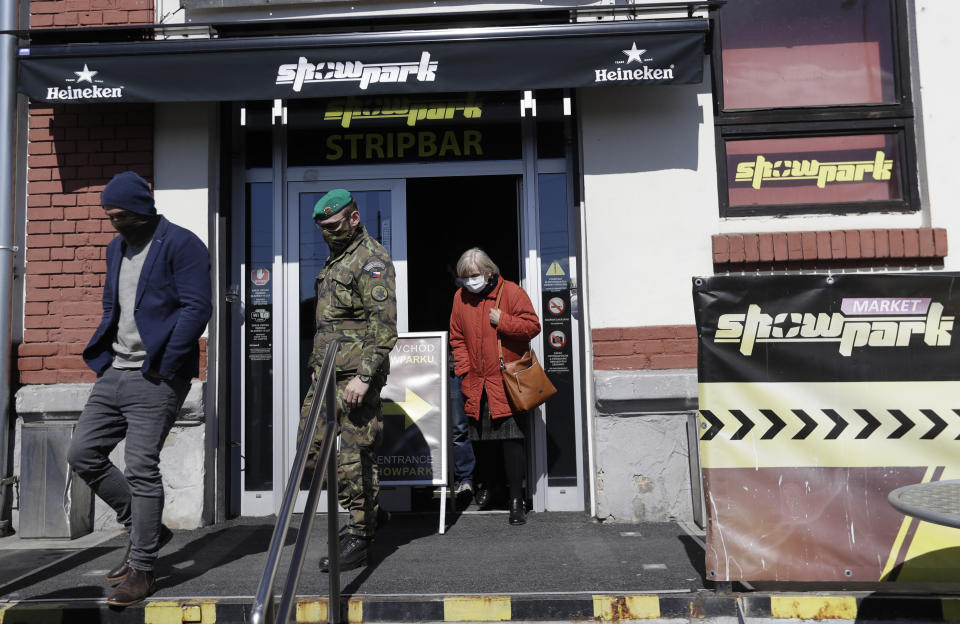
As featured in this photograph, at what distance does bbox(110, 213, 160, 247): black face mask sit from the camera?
144 inches

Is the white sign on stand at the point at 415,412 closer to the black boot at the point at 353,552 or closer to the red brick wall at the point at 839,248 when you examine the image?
the black boot at the point at 353,552

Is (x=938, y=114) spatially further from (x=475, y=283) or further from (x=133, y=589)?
(x=133, y=589)

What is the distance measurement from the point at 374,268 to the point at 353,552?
149 centimetres

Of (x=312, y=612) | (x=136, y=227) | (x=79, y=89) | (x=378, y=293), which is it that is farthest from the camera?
(x=79, y=89)

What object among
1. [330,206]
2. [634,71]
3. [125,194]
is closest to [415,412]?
[330,206]

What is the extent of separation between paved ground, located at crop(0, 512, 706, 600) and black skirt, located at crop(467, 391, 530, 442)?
61cm

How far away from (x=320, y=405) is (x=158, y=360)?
1.05 meters

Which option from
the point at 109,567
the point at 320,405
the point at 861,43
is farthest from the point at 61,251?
the point at 861,43

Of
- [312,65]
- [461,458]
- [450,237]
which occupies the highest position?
[312,65]

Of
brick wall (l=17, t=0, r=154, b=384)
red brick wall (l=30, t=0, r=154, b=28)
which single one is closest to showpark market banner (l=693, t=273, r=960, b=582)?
brick wall (l=17, t=0, r=154, b=384)

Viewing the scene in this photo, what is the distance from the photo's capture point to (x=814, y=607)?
332 cm

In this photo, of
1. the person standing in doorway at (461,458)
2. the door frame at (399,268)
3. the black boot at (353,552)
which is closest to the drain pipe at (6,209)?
the door frame at (399,268)

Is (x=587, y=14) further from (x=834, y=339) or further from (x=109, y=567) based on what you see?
(x=109, y=567)

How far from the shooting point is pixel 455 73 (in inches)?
205
